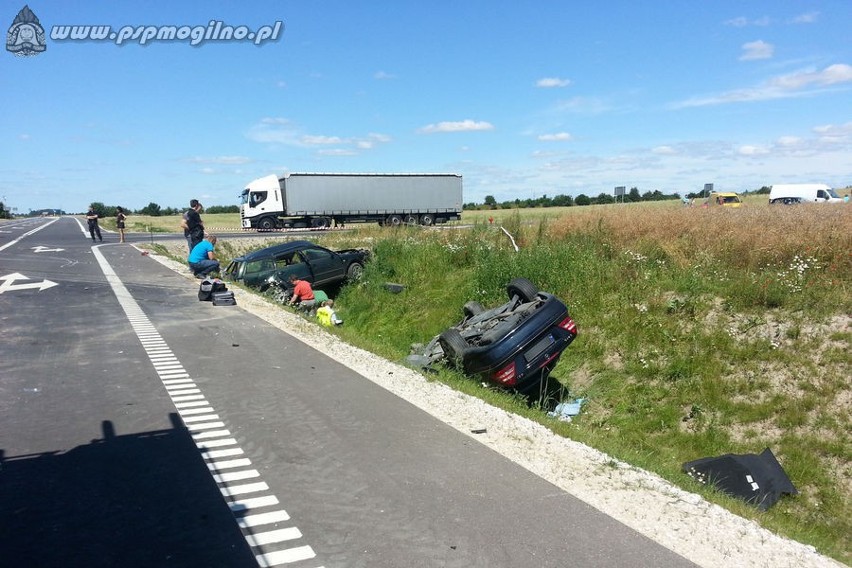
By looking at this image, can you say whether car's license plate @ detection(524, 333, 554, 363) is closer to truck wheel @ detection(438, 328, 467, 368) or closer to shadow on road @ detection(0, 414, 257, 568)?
truck wheel @ detection(438, 328, 467, 368)

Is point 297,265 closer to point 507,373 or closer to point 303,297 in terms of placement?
point 303,297

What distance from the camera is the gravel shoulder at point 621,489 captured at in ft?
12.2

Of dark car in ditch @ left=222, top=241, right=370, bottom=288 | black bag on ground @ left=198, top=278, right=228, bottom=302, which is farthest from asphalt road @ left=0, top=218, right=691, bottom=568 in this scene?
dark car in ditch @ left=222, top=241, right=370, bottom=288

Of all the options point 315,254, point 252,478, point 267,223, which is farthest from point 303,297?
point 267,223

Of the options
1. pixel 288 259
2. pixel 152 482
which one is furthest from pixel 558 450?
pixel 288 259

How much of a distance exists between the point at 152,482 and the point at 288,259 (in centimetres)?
1260

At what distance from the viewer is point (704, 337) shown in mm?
9258

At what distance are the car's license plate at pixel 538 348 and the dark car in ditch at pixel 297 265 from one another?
31.7ft

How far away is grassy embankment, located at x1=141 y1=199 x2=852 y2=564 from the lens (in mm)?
6887

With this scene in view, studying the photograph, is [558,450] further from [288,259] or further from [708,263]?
[288,259]

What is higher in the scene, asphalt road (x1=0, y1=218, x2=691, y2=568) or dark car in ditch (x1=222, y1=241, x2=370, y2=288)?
dark car in ditch (x1=222, y1=241, x2=370, y2=288)

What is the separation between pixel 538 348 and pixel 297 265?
10197 millimetres

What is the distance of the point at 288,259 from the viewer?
16547mm

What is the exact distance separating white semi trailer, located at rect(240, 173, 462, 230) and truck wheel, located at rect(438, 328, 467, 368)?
31567 millimetres
